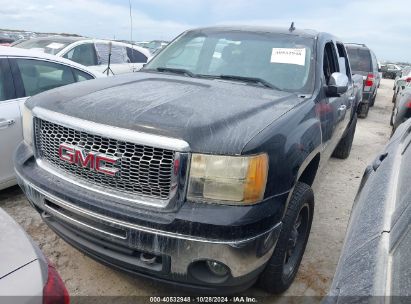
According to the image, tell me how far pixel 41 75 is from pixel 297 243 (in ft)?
10.6

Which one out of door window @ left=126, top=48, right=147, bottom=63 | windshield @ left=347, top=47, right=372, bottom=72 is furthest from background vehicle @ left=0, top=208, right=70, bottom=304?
windshield @ left=347, top=47, right=372, bottom=72

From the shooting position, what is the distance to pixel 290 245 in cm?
255

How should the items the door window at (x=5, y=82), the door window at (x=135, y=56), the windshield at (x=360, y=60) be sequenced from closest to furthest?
the door window at (x=5, y=82) < the door window at (x=135, y=56) < the windshield at (x=360, y=60)

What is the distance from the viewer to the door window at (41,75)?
12.4ft

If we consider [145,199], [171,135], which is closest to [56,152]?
[145,199]

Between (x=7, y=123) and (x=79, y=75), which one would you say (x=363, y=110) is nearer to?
(x=79, y=75)

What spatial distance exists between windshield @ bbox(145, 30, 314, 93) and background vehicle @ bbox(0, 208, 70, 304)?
2.06 m

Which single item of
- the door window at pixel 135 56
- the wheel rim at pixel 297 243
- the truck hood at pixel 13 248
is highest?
the truck hood at pixel 13 248

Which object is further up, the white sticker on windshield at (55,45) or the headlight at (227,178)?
the headlight at (227,178)

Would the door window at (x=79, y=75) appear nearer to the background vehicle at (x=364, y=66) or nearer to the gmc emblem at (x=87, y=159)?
the gmc emblem at (x=87, y=159)

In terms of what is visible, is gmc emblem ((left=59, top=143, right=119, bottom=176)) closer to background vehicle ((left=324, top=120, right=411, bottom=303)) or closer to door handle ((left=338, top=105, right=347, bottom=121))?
background vehicle ((left=324, top=120, right=411, bottom=303))

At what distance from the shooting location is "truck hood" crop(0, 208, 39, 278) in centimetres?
138

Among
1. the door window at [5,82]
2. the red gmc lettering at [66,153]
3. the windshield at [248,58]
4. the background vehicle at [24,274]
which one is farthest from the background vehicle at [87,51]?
the background vehicle at [24,274]

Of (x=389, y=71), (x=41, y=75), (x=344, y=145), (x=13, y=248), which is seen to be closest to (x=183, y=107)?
(x=13, y=248)
